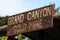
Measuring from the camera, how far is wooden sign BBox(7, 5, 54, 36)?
9.36 meters

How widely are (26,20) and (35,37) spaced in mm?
2731

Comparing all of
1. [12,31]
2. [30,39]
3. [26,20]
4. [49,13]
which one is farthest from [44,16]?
[30,39]

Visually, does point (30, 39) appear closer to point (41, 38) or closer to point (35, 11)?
point (41, 38)

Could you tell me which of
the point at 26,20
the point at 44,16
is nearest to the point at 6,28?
the point at 26,20

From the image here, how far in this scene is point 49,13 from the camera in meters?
9.35

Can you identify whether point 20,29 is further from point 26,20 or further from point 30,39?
point 30,39

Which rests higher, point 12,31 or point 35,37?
point 12,31

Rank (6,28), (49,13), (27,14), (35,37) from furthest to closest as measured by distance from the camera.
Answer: (35,37)
(6,28)
(27,14)
(49,13)

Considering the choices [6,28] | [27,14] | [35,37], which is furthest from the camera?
[35,37]

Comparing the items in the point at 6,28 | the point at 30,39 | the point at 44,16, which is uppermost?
the point at 44,16

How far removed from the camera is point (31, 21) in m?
9.94

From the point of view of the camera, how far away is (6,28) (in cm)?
1120

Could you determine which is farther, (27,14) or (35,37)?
(35,37)

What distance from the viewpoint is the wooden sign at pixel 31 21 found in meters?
9.36
